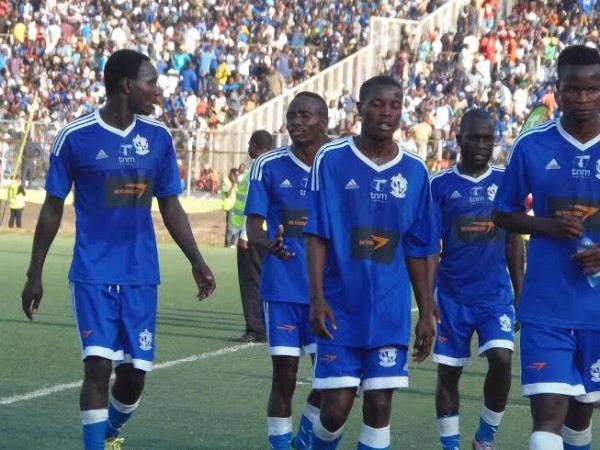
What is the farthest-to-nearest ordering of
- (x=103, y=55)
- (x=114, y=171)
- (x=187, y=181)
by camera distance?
(x=103, y=55), (x=187, y=181), (x=114, y=171)

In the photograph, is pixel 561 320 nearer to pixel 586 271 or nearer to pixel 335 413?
pixel 586 271

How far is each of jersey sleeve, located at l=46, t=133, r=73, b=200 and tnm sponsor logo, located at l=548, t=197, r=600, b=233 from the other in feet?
8.99

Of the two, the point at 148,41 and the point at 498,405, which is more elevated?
the point at 148,41

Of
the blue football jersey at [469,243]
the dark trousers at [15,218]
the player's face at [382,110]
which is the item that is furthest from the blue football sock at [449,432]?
the dark trousers at [15,218]

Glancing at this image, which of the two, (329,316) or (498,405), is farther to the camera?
(498,405)

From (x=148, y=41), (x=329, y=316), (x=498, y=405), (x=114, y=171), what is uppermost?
(x=148, y=41)

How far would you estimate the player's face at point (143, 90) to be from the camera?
8.16m

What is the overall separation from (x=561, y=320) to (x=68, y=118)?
3398 centimetres

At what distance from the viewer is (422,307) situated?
7.21 m

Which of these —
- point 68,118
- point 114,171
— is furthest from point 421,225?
point 68,118

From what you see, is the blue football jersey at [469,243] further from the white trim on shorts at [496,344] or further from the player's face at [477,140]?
the white trim on shorts at [496,344]

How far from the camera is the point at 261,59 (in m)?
41.7

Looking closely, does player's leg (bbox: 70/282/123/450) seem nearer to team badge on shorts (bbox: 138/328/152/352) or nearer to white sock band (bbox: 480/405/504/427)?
team badge on shorts (bbox: 138/328/152/352)

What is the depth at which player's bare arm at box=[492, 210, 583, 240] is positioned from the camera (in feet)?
21.5
